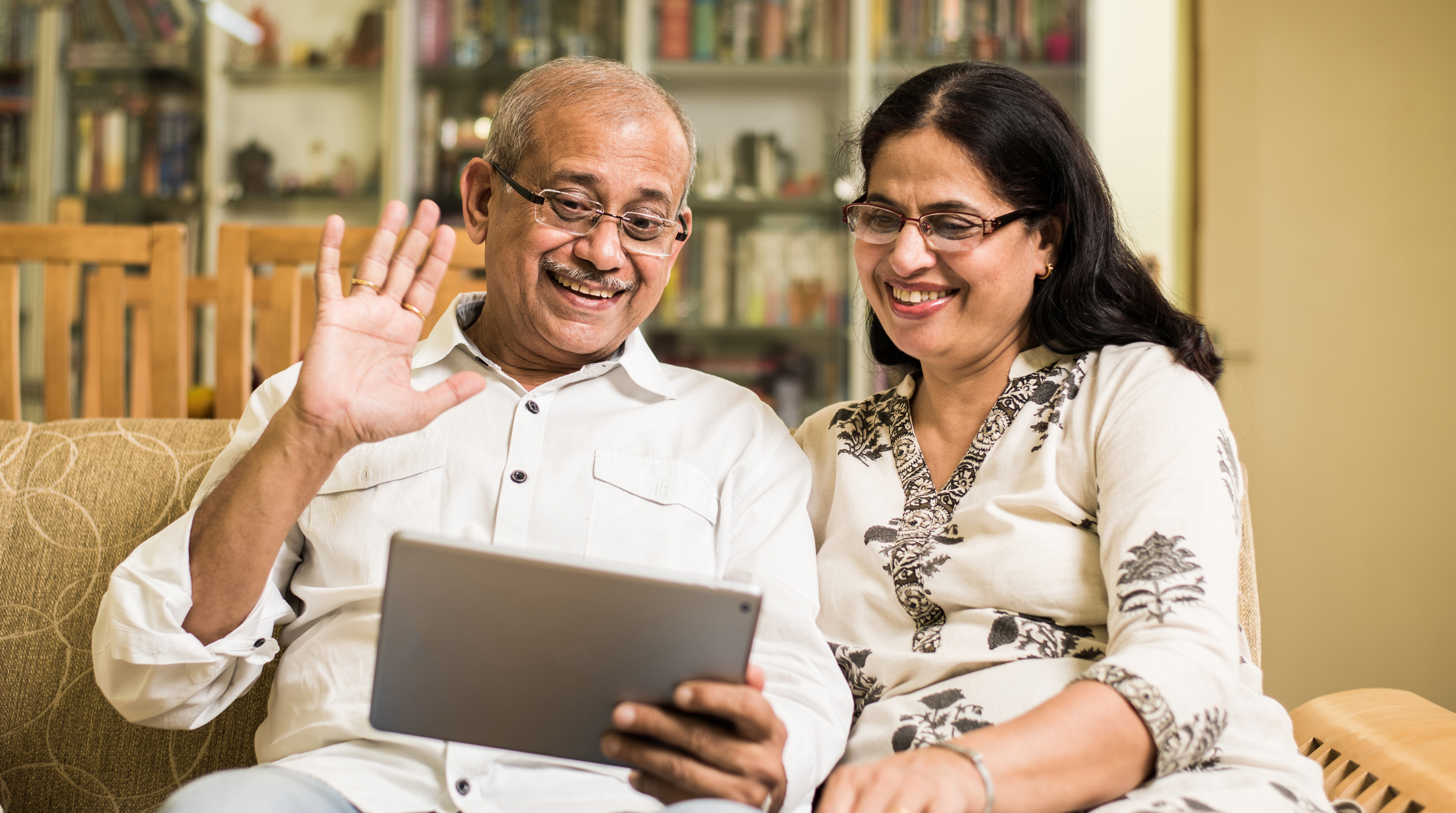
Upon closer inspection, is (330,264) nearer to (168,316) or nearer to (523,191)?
(523,191)

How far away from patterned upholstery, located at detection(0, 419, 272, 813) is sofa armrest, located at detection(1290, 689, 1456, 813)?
4.41ft

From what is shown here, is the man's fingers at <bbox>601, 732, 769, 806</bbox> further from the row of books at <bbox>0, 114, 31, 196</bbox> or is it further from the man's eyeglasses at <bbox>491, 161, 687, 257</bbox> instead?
the row of books at <bbox>0, 114, 31, 196</bbox>

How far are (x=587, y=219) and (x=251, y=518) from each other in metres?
0.54

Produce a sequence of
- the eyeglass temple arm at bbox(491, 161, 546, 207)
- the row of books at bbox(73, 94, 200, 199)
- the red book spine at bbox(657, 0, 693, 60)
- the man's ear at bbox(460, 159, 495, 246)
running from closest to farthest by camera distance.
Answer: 1. the eyeglass temple arm at bbox(491, 161, 546, 207)
2. the man's ear at bbox(460, 159, 495, 246)
3. the red book spine at bbox(657, 0, 693, 60)
4. the row of books at bbox(73, 94, 200, 199)

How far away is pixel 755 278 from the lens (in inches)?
142

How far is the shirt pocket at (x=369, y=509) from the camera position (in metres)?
1.16

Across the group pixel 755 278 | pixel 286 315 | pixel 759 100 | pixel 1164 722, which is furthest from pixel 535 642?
pixel 759 100

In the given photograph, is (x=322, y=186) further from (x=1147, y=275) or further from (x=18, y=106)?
(x=1147, y=275)

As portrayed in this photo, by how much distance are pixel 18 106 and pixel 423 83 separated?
1668 millimetres

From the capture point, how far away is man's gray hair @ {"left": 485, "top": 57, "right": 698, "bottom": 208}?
4.17 feet

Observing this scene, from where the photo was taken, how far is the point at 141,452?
4.70 ft

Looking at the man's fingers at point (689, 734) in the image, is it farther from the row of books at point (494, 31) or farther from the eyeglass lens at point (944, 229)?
the row of books at point (494, 31)

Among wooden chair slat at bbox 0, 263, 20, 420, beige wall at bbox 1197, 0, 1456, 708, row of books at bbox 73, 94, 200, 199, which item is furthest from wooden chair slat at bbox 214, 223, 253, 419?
beige wall at bbox 1197, 0, 1456, 708

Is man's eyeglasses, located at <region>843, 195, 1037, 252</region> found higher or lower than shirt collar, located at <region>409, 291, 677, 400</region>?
higher
